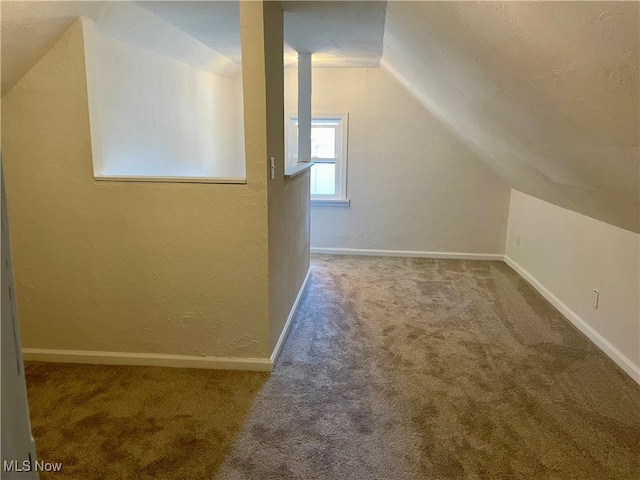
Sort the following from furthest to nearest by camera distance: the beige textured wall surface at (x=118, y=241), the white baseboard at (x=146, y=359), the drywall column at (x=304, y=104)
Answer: the drywall column at (x=304, y=104)
the white baseboard at (x=146, y=359)
the beige textured wall surface at (x=118, y=241)

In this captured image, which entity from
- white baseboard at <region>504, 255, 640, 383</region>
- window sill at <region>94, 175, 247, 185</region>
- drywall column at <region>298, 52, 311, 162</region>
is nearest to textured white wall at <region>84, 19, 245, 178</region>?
window sill at <region>94, 175, 247, 185</region>

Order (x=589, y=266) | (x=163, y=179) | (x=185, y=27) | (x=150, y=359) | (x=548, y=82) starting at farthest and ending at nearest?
(x=589, y=266) < (x=185, y=27) < (x=150, y=359) < (x=163, y=179) < (x=548, y=82)

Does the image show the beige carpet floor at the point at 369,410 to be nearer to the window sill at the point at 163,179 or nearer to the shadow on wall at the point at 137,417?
the shadow on wall at the point at 137,417

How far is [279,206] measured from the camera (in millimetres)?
2828

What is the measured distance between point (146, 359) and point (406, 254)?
3.21 metres

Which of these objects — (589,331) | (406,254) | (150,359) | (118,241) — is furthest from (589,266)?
(118,241)

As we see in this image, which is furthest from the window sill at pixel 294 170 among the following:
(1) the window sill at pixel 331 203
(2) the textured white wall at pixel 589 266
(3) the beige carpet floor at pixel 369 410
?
(2) the textured white wall at pixel 589 266

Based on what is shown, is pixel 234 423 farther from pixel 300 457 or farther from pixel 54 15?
pixel 54 15

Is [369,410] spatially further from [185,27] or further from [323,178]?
[323,178]

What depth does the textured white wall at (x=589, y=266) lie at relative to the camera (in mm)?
2693

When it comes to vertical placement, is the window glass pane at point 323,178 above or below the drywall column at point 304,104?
below

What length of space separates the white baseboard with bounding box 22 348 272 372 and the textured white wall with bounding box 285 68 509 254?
9.13 feet

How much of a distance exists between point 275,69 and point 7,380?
2.21 meters

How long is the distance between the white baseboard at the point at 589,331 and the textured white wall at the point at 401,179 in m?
0.87
